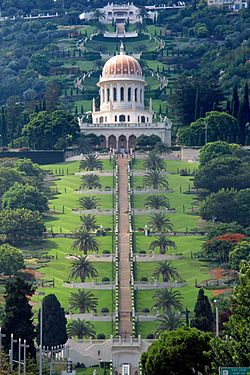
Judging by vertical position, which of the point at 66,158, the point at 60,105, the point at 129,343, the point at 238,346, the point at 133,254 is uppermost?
the point at 60,105

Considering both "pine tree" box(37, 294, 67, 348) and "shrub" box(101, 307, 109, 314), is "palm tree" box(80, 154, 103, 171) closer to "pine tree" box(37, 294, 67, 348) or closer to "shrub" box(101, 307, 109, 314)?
"shrub" box(101, 307, 109, 314)

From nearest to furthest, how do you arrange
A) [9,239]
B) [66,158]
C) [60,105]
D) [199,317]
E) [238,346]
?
[238,346]
[199,317]
[9,239]
[66,158]
[60,105]

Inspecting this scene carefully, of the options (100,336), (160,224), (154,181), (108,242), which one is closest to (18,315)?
(100,336)

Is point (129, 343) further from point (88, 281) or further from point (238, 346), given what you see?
point (238, 346)

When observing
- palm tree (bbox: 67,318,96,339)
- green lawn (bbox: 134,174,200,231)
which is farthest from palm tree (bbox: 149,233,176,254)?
palm tree (bbox: 67,318,96,339)

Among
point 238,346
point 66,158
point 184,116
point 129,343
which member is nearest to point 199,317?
point 129,343

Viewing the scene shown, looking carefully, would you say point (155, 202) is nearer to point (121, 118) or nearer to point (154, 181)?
point (154, 181)

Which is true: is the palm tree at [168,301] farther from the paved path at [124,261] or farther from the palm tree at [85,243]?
the palm tree at [85,243]

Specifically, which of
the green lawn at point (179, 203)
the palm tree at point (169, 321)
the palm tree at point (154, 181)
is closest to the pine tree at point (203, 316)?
the palm tree at point (169, 321)
